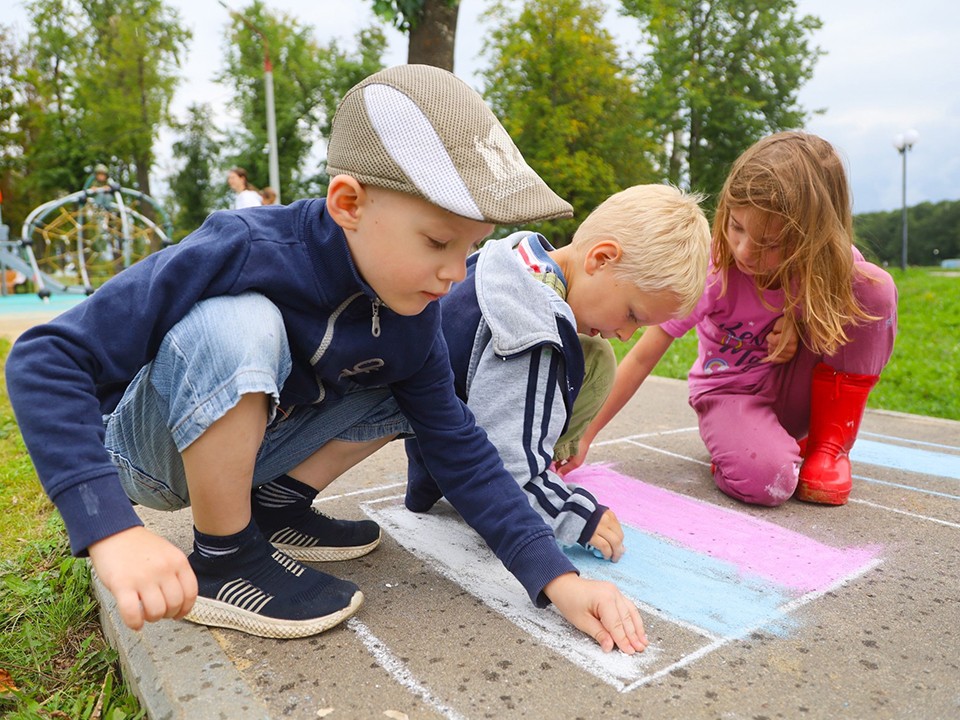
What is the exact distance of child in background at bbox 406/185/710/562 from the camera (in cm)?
176

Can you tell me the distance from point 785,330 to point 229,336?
1.81 m

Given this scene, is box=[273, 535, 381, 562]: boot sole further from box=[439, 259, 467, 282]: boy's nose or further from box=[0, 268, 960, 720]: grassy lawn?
box=[439, 259, 467, 282]: boy's nose

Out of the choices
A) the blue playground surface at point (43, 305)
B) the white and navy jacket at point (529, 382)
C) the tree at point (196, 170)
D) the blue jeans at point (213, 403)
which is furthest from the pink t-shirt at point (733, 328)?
the tree at point (196, 170)

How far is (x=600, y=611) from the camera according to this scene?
1444mm

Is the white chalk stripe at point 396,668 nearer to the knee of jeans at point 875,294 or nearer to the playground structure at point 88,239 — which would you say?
the knee of jeans at point 875,294

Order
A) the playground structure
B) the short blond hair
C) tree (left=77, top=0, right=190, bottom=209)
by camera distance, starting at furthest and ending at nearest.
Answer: tree (left=77, top=0, right=190, bottom=209) → the playground structure → the short blond hair

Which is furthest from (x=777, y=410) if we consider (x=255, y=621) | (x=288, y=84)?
(x=288, y=84)

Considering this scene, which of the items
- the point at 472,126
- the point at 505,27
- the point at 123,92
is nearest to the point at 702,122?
the point at 505,27

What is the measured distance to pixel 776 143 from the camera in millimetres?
2379

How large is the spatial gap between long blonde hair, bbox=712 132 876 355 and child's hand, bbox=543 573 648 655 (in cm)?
122

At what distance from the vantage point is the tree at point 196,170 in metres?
28.4

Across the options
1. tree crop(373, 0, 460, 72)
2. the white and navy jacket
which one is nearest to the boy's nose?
the white and navy jacket

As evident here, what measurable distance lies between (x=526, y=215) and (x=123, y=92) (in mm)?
23876

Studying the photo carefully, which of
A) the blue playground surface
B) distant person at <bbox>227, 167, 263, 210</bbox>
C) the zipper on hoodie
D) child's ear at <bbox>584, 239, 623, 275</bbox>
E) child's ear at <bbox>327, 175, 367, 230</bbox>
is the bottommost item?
the blue playground surface
